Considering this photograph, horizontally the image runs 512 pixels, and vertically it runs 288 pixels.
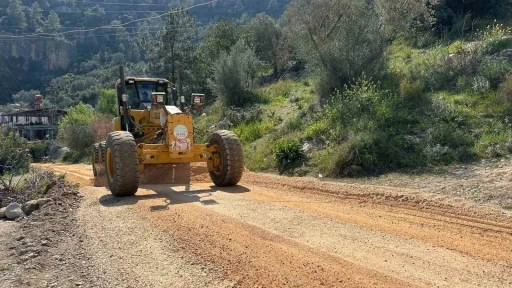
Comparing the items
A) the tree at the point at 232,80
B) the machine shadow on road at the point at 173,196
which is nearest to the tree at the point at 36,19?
the tree at the point at 232,80

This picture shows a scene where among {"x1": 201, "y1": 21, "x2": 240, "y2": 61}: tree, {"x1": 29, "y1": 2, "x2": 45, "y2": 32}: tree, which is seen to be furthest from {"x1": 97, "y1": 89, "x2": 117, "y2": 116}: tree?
{"x1": 29, "y1": 2, "x2": 45, "y2": 32}: tree

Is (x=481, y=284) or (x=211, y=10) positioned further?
(x=211, y=10)

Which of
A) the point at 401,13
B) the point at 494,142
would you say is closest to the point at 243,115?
the point at 401,13

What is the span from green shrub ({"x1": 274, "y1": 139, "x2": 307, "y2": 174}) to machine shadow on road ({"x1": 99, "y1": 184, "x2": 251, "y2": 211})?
10.9 feet

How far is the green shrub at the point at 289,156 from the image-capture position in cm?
1432

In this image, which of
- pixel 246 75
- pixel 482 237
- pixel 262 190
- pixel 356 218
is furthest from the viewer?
pixel 246 75

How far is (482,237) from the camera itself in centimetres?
625

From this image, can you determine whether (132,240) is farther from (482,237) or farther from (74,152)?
(74,152)

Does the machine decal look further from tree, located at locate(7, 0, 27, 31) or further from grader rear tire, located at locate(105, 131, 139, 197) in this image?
tree, located at locate(7, 0, 27, 31)

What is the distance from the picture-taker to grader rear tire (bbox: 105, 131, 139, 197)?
972 cm

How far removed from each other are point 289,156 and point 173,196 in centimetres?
516

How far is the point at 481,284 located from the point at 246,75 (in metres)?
24.7

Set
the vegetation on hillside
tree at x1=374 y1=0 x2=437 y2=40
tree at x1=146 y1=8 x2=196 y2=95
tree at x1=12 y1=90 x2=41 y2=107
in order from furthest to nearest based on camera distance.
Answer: tree at x1=12 y1=90 x2=41 y2=107 → tree at x1=146 y1=8 x2=196 y2=95 → tree at x1=374 y1=0 x2=437 y2=40 → the vegetation on hillside

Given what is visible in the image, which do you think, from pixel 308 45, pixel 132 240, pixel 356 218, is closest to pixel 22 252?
pixel 132 240
